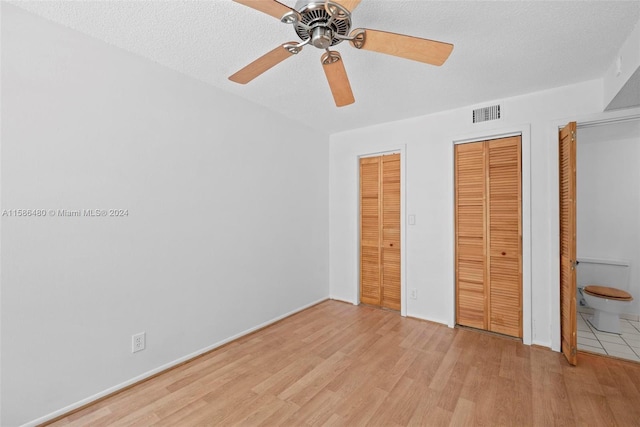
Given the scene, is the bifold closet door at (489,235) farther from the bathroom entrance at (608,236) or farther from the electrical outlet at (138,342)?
the electrical outlet at (138,342)

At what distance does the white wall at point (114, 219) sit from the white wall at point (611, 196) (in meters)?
4.00

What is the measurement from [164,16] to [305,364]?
2710 millimetres

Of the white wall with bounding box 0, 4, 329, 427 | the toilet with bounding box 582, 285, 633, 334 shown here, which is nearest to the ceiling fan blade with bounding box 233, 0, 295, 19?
the white wall with bounding box 0, 4, 329, 427

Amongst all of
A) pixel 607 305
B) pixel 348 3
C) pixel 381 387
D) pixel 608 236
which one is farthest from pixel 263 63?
pixel 608 236

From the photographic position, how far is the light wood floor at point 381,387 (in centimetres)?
179

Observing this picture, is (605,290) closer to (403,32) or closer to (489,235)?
(489,235)

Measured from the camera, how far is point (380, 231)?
3.81 meters

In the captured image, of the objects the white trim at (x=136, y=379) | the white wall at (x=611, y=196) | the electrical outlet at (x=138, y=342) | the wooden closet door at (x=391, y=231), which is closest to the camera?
the white trim at (x=136, y=379)

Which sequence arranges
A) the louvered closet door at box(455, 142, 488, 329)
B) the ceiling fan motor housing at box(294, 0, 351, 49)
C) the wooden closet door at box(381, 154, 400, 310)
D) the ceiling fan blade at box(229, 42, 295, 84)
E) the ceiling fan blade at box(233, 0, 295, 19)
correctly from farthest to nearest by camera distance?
the wooden closet door at box(381, 154, 400, 310) < the louvered closet door at box(455, 142, 488, 329) < the ceiling fan blade at box(229, 42, 295, 84) < the ceiling fan motor housing at box(294, 0, 351, 49) < the ceiling fan blade at box(233, 0, 295, 19)

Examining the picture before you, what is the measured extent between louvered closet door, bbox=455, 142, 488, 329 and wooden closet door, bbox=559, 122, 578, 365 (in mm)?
648

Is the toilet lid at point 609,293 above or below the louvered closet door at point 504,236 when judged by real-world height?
below

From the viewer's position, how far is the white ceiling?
1628 mm

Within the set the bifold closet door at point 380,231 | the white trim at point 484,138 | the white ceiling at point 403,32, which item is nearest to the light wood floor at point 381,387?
the bifold closet door at point 380,231

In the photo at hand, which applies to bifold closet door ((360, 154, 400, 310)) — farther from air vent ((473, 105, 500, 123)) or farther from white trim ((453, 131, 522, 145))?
air vent ((473, 105, 500, 123))
